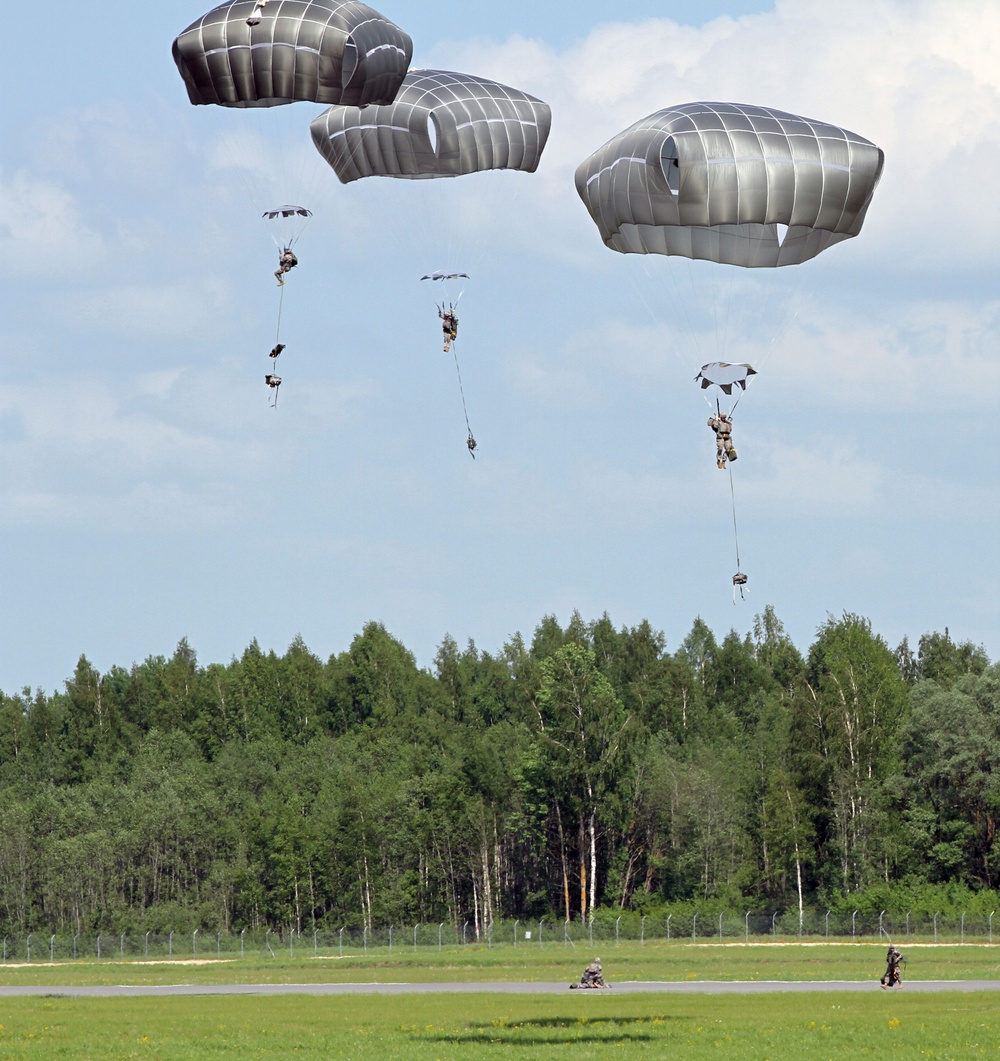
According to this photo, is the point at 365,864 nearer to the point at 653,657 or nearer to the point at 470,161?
the point at 653,657

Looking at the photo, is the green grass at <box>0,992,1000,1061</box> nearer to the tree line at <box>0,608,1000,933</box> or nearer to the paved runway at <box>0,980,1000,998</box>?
the paved runway at <box>0,980,1000,998</box>

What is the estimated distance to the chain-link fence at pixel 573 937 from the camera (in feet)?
191

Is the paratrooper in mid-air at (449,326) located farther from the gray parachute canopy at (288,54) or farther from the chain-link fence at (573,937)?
the chain-link fence at (573,937)

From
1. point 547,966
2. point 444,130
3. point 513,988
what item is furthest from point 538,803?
point 444,130

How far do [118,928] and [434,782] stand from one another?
19174 mm

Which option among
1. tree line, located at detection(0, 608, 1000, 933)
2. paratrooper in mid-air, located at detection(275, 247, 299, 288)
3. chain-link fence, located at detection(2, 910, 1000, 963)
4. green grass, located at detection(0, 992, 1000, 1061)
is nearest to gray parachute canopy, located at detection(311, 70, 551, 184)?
paratrooper in mid-air, located at detection(275, 247, 299, 288)

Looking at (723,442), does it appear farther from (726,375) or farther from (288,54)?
(288,54)

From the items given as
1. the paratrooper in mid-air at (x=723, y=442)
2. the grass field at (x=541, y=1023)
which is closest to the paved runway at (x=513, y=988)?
the grass field at (x=541, y=1023)

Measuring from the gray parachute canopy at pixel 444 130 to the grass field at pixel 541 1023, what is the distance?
63.6ft

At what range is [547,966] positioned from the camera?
5000cm

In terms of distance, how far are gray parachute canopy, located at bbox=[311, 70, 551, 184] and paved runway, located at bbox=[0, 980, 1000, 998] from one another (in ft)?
63.7

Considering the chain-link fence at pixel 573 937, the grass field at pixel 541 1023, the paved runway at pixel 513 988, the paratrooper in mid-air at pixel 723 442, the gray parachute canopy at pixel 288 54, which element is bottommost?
the chain-link fence at pixel 573 937

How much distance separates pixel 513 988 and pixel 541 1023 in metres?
9.24

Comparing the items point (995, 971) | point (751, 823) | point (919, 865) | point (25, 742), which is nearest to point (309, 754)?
point (25, 742)
